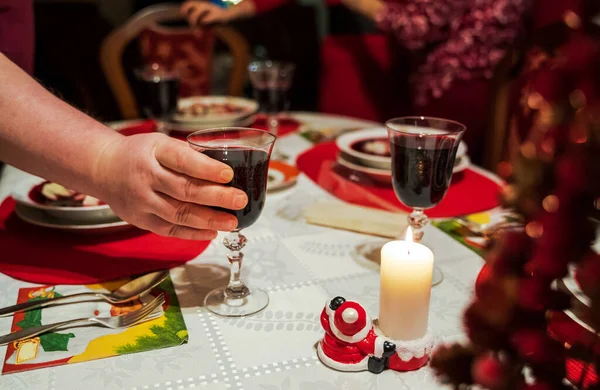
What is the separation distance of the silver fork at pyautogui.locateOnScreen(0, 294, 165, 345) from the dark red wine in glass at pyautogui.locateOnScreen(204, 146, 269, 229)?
15 centimetres

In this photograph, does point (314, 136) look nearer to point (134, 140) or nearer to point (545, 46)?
point (545, 46)

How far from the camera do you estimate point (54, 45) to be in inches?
139

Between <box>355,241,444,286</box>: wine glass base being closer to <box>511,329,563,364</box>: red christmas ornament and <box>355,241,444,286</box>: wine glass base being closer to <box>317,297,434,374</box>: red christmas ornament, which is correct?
<box>317,297,434,374</box>: red christmas ornament

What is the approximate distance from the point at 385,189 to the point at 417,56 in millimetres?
1215

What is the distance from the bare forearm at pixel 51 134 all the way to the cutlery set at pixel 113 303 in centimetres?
14

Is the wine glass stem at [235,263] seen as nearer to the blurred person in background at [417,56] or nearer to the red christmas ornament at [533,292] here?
the red christmas ornament at [533,292]

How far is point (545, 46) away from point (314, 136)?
66 cm

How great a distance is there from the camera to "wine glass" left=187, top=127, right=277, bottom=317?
2.37ft

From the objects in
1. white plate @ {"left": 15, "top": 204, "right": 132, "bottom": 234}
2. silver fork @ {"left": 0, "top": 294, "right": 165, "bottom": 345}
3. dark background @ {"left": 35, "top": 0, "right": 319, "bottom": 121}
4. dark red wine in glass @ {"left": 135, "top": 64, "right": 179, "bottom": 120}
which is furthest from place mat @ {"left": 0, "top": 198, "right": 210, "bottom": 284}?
dark background @ {"left": 35, "top": 0, "right": 319, "bottom": 121}

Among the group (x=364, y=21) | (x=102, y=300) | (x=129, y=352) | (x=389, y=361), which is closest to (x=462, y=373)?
(x=389, y=361)

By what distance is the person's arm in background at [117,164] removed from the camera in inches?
28.4

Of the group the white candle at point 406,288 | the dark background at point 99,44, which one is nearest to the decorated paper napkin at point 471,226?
the white candle at point 406,288

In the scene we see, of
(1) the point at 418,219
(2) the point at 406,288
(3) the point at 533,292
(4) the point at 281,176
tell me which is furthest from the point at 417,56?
(3) the point at 533,292

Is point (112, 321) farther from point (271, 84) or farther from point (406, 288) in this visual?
point (271, 84)
